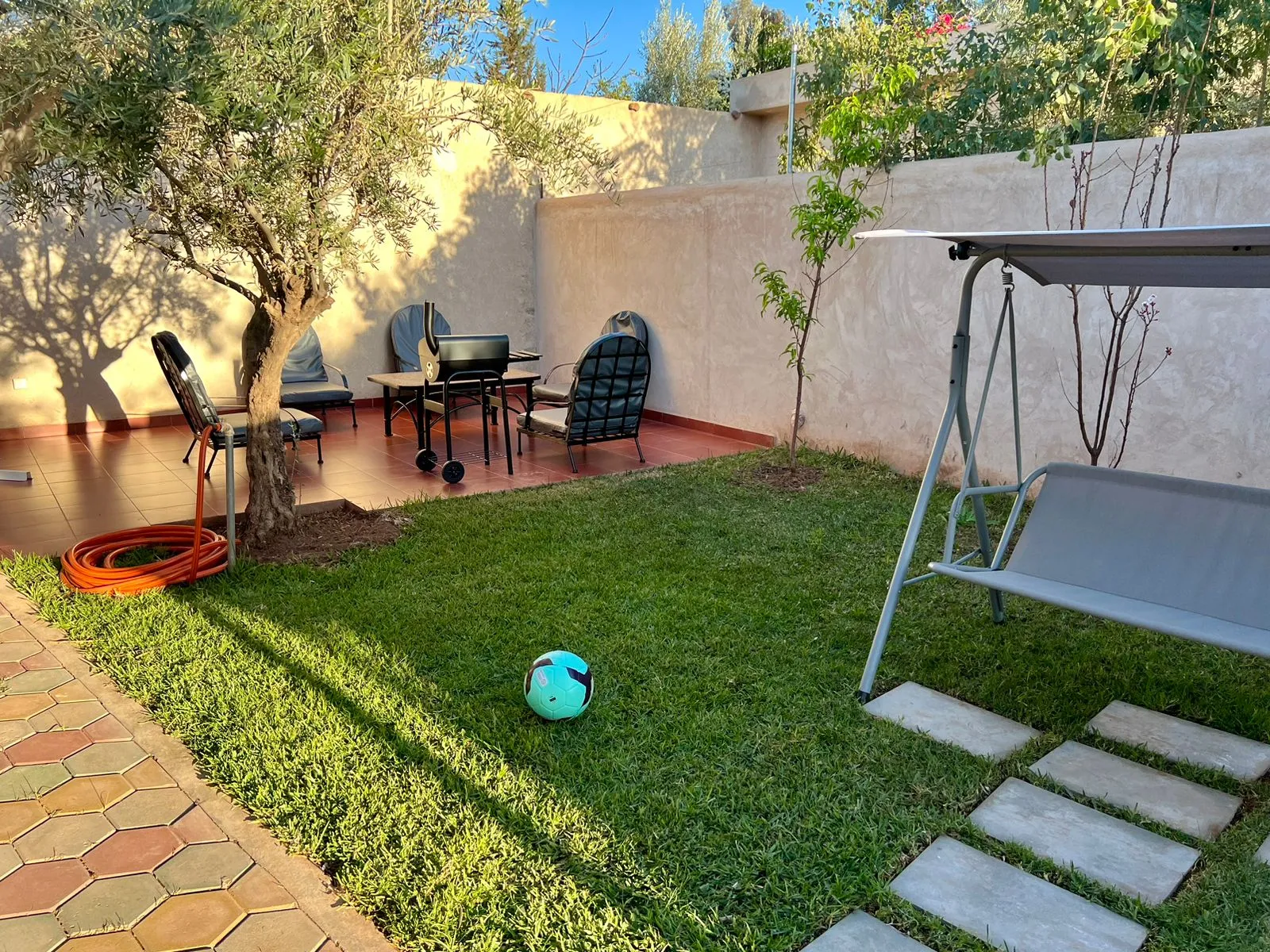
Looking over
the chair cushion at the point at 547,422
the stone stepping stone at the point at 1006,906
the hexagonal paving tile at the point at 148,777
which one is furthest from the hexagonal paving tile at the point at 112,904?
the chair cushion at the point at 547,422

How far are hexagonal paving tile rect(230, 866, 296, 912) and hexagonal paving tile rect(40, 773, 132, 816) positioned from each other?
66 centimetres

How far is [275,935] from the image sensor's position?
2.17 metres

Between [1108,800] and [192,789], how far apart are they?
280 centimetres

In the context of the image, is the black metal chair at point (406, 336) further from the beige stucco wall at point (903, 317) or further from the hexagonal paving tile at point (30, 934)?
the hexagonal paving tile at point (30, 934)

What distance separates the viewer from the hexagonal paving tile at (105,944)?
2.13 meters

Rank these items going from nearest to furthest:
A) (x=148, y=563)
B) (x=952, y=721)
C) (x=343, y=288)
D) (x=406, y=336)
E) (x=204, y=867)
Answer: (x=204, y=867) < (x=952, y=721) < (x=148, y=563) < (x=343, y=288) < (x=406, y=336)

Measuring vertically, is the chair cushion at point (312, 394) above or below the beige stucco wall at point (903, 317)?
below

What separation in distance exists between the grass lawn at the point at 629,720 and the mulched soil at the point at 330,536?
0.70 ft

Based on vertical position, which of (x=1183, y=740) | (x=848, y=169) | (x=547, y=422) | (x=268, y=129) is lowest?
(x=1183, y=740)

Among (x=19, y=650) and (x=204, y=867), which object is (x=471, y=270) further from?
(x=204, y=867)

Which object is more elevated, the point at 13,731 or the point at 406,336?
the point at 406,336

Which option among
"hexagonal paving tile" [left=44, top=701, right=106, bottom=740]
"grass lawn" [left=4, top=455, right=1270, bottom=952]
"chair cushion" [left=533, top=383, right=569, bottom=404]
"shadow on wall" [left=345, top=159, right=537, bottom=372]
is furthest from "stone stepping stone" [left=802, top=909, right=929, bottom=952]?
"shadow on wall" [left=345, top=159, right=537, bottom=372]

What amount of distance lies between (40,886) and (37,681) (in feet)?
4.76

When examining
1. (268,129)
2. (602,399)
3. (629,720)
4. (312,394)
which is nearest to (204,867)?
(629,720)
